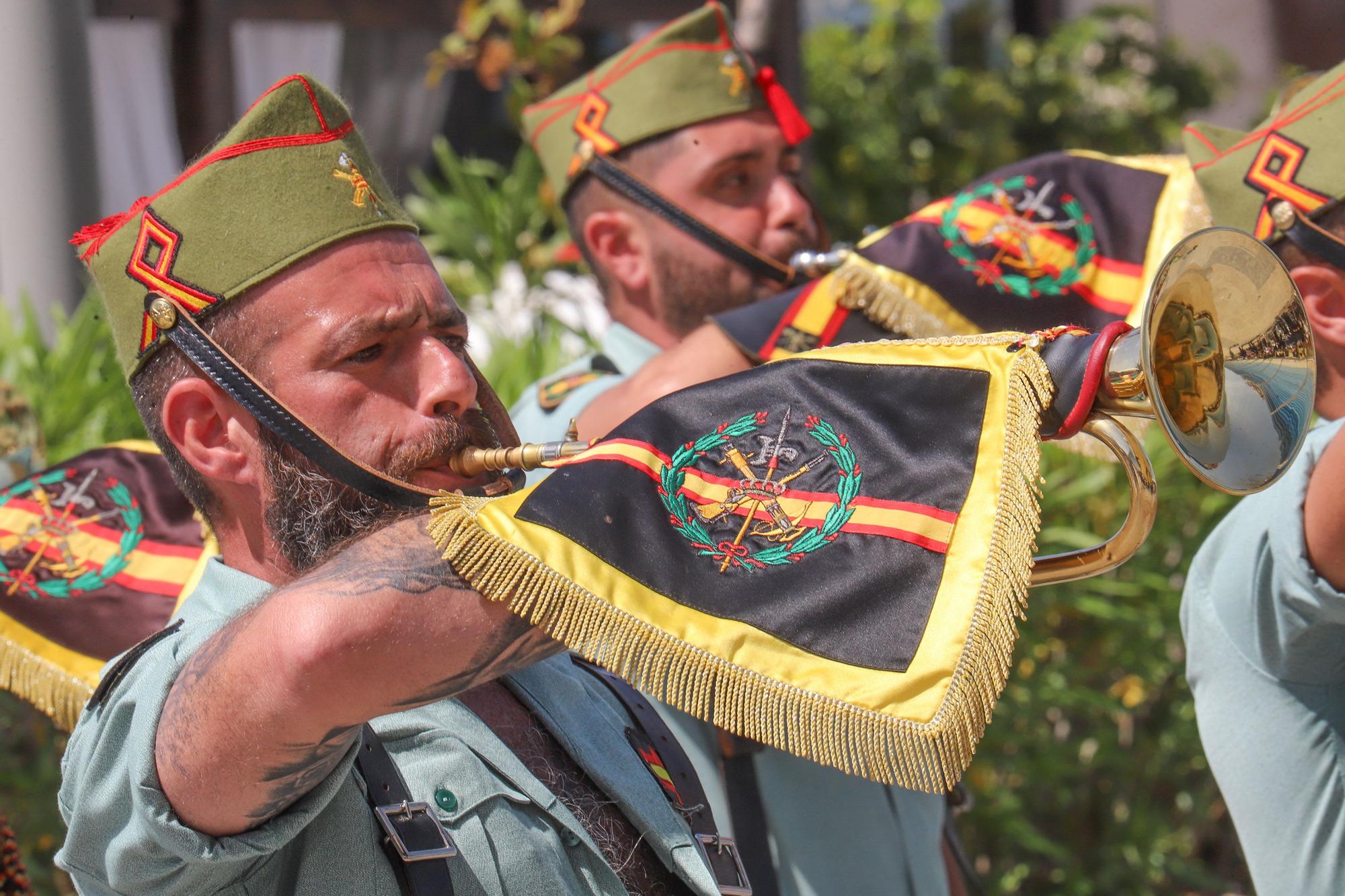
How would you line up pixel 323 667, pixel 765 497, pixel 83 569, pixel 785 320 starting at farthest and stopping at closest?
1. pixel 785 320
2. pixel 83 569
3. pixel 765 497
4. pixel 323 667

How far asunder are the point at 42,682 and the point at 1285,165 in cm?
213

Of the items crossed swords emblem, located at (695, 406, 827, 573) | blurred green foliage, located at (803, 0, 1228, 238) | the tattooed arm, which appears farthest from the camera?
blurred green foliage, located at (803, 0, 1228, 238)

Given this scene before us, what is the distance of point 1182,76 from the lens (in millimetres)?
7777

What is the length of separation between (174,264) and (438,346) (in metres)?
0.35

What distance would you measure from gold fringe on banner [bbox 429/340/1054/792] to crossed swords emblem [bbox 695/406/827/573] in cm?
10

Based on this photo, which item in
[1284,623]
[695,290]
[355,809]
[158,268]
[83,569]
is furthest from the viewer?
[695,290]

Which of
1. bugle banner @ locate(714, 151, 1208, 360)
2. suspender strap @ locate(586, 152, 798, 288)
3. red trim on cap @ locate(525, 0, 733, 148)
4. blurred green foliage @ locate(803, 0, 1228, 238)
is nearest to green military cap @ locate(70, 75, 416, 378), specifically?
bugle banner @ locate(714, 151, 1208, 360)

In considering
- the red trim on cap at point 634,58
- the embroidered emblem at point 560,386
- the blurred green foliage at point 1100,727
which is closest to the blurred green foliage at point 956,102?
the blurred green foliage at point 1100,727

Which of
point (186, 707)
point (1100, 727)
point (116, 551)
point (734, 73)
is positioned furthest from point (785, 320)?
point (1100, 727)

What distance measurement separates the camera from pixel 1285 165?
2117 mm

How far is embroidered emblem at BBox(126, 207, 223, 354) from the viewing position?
1699 mm

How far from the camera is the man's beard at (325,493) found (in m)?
1.61

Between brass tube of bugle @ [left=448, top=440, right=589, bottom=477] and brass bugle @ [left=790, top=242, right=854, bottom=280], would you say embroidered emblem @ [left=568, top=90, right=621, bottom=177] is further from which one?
brass tube of bugle @ [left=448, top=440, right=589, bottom=477]

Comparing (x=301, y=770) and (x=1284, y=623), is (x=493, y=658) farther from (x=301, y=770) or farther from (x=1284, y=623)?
(x=1284, y=623)
